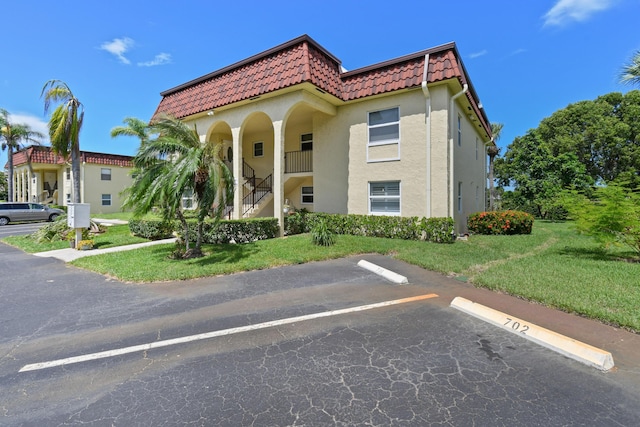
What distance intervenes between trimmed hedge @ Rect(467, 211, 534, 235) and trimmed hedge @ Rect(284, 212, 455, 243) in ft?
12.9

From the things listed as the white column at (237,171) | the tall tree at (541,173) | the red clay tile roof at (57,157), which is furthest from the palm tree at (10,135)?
the tall tree at (541,173)

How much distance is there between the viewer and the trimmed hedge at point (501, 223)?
1438cm

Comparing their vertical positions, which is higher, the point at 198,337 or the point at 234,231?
the point at 234,231

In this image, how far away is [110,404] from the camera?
2799 mm

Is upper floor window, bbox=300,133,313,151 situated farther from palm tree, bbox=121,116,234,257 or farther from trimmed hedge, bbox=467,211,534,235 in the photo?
trimmed hedge, bbox=467,211,534,235

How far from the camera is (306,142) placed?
54.6ft

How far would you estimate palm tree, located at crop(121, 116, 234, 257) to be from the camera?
8320 millimetres

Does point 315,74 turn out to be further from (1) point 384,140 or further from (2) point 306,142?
(2) point 306,142

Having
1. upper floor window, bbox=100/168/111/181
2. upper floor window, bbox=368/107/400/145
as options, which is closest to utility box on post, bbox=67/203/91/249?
upper floor window, bbox=368/107/400/145

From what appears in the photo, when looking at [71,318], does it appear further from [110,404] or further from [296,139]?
[296,139]

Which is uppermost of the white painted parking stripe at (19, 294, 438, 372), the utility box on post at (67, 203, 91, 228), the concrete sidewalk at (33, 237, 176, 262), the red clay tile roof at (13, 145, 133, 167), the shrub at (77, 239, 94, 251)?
the red clay tile roof at (13, 145, 133, 167)

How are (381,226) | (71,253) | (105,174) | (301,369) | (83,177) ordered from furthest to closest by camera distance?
(105,174), (83,177), (381,226), (71,253), (301,369)

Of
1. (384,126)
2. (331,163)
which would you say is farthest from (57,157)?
(384,126)

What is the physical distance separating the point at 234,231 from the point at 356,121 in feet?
23.1
